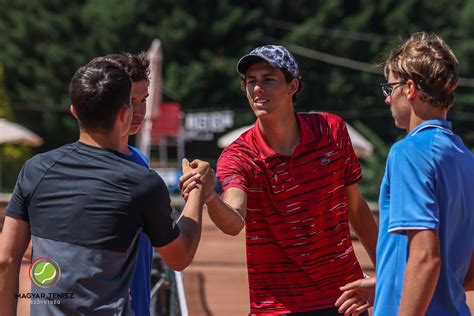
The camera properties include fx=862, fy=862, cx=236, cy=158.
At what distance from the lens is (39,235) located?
265cm

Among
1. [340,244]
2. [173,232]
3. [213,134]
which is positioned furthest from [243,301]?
[213,134]

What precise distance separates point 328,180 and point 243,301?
14.9 feet

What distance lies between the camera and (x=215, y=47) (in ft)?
123

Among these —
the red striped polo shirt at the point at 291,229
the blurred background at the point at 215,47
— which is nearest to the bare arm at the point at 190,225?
the red striped polo shirt at the point at 291,229

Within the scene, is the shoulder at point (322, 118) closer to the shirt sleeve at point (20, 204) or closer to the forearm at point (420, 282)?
the forearm at point (420, 282)

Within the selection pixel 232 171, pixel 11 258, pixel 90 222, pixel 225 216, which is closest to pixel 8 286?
pixel 11 258

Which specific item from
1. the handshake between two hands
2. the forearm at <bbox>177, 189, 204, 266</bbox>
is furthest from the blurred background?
the forearm at <bbox>177, 189, 204, 266</bbox>

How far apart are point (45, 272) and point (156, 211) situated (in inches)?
15.2

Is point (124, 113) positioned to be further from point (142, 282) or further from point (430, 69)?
point (430, 69)

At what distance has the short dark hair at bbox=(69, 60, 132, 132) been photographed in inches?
103

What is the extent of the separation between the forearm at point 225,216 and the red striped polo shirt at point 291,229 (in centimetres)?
32

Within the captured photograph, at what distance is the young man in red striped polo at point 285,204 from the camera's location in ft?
11.6

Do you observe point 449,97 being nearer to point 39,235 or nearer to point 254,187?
point 254,187

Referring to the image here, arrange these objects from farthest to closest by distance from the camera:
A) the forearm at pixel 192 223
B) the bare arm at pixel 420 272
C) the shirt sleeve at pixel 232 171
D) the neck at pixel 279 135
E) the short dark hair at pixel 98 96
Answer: the neck at pixel 279 135 < the shirt sleeve at pixel 232 171 < the forearm at pixel 192 223 < the short dark hair at pixel 98 96 < the bare arm at pixel 420 272
